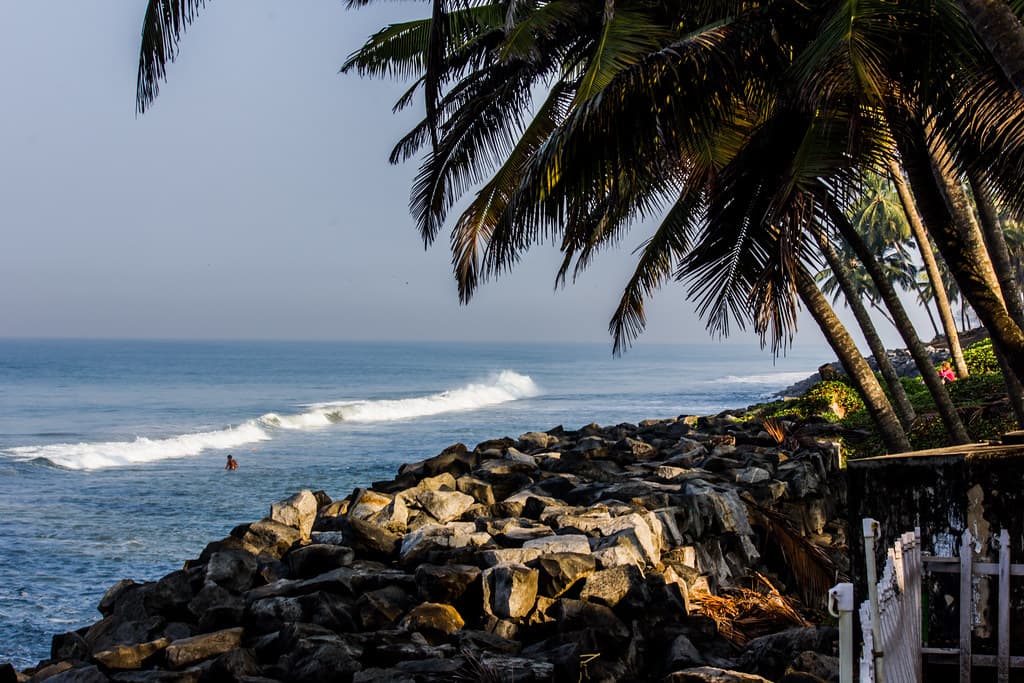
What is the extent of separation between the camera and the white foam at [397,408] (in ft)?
132

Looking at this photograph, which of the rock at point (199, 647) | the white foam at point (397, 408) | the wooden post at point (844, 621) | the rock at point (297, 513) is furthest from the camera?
the white foam at point (397, 408)

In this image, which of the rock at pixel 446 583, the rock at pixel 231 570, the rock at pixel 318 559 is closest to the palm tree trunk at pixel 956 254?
the rock at pixel 446 583

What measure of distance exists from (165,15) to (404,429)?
31.3 meters

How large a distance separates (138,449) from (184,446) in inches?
70.2

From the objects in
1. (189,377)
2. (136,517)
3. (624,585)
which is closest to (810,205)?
(624,585)

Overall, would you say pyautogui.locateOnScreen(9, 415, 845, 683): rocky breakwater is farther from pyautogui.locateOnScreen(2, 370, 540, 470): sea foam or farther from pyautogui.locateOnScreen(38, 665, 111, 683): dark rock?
pyautogui.locateOnScreen(2, 370, 540, 470): sea foam

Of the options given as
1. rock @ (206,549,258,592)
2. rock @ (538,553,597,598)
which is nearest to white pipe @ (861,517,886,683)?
rock @ (538,553,597,598)

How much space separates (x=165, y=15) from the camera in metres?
6.87

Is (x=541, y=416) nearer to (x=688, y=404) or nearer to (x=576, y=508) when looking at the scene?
(x=688, y=404)

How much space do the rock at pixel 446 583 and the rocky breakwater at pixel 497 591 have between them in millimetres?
16

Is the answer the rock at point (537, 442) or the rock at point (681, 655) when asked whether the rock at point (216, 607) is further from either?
the rock at point (537, 442)

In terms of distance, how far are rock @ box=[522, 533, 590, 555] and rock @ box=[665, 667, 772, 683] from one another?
6.98 ft

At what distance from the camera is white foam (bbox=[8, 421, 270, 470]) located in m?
27.7

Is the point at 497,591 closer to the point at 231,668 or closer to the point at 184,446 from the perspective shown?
the point at 231,668
